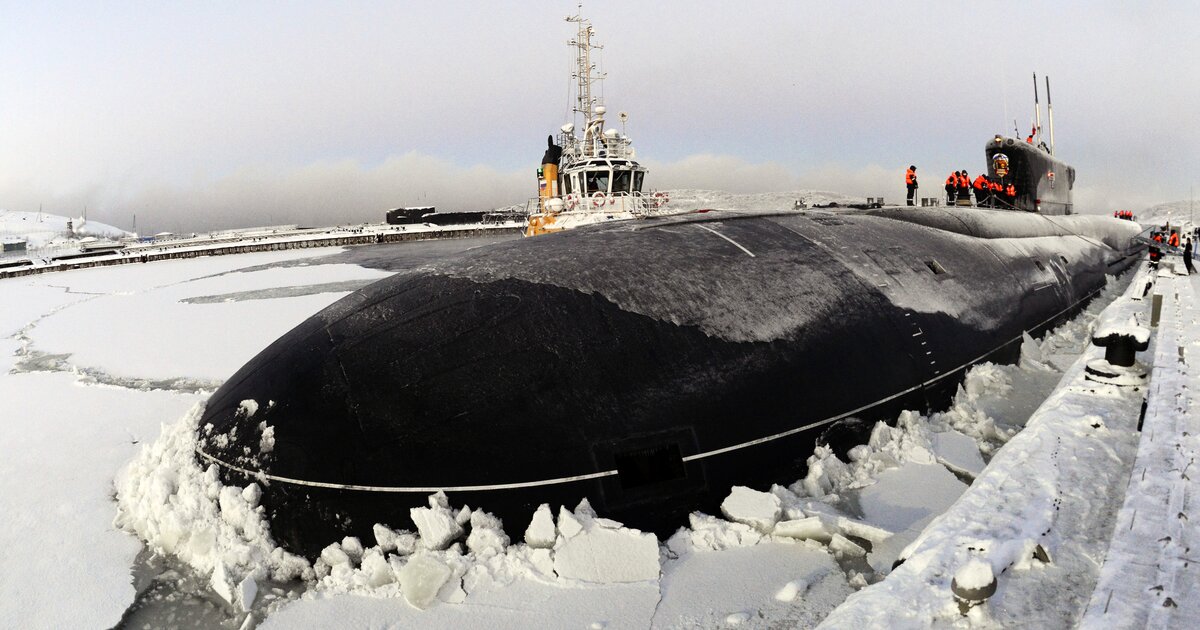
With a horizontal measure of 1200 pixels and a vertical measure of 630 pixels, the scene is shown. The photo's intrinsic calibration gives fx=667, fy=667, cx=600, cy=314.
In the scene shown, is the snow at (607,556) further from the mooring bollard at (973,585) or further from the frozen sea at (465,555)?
the mooring bollard at (973,585)

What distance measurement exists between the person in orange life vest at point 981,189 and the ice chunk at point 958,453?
32.7ft

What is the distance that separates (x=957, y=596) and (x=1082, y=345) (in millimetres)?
7694

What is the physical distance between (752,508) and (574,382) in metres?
1.18

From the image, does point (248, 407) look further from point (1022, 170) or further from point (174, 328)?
point (1022, 170)

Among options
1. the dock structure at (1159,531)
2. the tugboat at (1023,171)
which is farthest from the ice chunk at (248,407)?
the tugboat at (1023,171)

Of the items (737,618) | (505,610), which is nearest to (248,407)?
(505,610)

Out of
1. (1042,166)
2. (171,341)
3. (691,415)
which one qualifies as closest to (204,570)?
(691,415)

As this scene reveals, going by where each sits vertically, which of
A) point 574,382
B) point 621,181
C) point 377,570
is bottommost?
point 377,570

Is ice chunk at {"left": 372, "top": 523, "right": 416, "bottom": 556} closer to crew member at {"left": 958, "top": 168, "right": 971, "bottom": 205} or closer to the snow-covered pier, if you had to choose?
the snow-covered pier

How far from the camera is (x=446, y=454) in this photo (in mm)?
3387

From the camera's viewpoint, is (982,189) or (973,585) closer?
(973,585)

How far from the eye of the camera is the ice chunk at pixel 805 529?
11.5ft

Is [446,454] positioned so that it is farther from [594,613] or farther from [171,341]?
[171,341]

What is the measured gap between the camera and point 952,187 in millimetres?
11875
